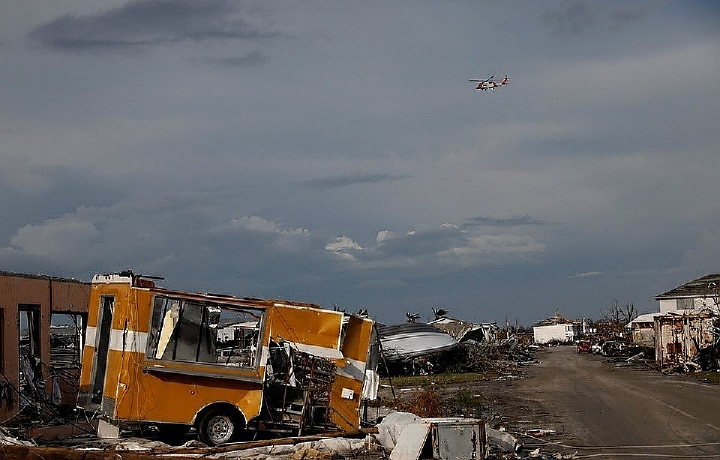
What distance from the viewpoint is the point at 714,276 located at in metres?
72.8

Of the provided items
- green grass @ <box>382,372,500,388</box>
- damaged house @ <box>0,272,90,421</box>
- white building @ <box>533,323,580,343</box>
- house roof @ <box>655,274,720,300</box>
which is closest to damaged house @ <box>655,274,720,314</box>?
house roof @ <box>655,274,720,300</box>

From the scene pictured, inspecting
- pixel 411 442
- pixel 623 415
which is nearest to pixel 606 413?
pixel 623 415

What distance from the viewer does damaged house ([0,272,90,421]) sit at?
1738 centimetres

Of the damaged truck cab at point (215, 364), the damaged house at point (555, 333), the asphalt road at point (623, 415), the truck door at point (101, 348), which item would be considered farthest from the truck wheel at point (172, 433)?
the damaged house at point (555, 333)

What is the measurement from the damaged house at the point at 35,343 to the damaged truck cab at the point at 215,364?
189 cm

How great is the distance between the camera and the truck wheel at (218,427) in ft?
50.6

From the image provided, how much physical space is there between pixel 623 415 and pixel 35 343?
13.7 metres

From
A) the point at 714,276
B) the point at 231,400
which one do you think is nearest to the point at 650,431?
the point at 231,400

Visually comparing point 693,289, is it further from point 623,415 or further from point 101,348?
point 101,348

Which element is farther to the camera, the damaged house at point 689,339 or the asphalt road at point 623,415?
the damaged house at point 689,339

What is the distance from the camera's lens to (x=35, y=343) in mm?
19109

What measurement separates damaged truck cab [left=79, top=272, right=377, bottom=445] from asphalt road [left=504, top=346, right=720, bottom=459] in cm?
396

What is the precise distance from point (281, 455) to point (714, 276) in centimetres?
6611

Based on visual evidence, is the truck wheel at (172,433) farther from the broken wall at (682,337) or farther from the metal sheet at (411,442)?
the broken wall at (682,337)
